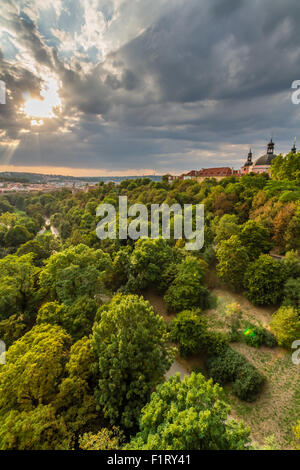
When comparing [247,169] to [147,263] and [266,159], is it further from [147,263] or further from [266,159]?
[147,263]

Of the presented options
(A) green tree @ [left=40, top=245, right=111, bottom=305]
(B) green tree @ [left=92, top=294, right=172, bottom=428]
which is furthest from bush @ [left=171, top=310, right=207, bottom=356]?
(A) green tree @ [left=40, top=245, right=111, bottom=305]

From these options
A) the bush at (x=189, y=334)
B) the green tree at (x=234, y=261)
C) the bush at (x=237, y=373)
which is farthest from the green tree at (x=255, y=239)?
the bush at (x=237, y=373)

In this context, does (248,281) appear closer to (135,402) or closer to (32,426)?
(135,402)

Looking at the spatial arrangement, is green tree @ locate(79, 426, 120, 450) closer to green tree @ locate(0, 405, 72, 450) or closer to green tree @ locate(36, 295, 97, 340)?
green tree @ locate(0, 405, 72, 450)

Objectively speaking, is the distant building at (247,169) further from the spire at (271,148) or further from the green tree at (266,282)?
the green tree at (266,282)

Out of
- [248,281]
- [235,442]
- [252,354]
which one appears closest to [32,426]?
[235,442]

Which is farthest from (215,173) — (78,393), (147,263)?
(78,393)

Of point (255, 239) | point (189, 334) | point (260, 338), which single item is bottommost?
point (260, 338)
